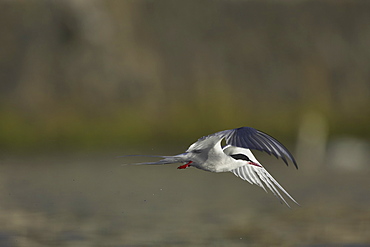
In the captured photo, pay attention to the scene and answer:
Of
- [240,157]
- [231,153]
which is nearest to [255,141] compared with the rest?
[240,157]

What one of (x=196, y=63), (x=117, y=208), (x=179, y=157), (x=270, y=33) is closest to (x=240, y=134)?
(x=179, y=157)

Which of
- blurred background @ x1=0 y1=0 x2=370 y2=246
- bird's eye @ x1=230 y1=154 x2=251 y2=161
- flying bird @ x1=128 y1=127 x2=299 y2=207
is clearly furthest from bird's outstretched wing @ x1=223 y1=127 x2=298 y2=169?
blurred background @ x1=0 y1=0 x2=370 y2=246

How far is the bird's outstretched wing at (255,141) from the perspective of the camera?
40.0 feet

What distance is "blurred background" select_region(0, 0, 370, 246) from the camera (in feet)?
68.7

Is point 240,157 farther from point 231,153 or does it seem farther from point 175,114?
point 175,114

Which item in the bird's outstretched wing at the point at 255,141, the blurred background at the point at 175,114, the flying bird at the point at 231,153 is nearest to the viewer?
the bird's outstretched wing at the point at 255,141

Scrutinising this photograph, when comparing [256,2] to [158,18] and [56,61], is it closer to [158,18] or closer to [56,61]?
[158,18]

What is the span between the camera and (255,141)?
41.5ft

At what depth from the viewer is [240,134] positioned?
1301 cm

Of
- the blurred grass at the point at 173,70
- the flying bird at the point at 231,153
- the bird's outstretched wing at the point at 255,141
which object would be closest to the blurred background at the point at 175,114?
the blurred grass at the point at 173,70

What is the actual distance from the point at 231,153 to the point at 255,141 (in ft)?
7.71

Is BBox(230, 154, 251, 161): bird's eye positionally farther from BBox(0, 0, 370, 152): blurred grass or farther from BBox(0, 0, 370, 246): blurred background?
BBox(0, 0, 370, 152): blurred grass

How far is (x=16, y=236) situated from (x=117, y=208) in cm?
445

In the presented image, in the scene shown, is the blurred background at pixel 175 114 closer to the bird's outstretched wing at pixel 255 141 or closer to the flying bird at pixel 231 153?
the flying bird at pixel 231 153
